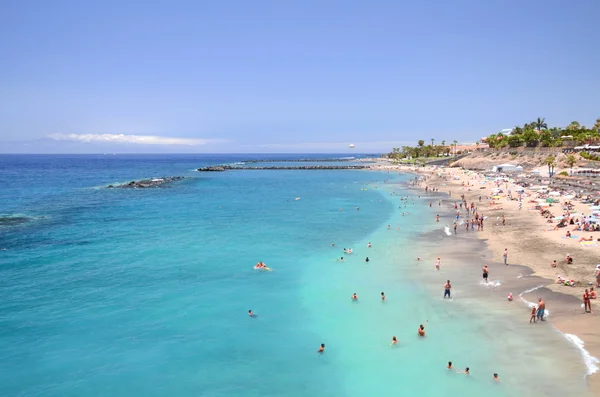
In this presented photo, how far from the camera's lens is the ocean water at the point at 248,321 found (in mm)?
15820

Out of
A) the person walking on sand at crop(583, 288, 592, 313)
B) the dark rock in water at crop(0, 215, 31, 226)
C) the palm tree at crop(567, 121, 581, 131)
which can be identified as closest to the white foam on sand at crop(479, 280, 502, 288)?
the person walking on sand at crop(583, 288, 592, 313)

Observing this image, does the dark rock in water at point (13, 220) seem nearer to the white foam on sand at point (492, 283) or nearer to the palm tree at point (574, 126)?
the white foam on sand at point (492, 283)

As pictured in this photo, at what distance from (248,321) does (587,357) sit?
15.0m

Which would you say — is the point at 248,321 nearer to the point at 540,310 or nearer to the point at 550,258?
the point at 540,310

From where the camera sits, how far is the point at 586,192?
52562mm

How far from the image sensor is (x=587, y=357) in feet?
52.8

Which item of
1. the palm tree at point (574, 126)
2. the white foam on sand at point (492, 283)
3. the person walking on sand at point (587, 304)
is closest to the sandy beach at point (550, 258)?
the person walking on sand at point (587, 304)

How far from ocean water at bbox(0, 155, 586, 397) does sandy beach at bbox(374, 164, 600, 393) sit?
1281mm

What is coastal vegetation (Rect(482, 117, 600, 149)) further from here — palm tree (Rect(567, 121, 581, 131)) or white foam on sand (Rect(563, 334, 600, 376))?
white foam on sand (Rect(563, 334, 600, 376))

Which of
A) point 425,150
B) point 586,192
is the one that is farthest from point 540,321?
point 425,150

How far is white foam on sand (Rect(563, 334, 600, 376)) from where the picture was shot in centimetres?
1526

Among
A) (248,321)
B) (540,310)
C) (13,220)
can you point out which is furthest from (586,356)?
(13,220)

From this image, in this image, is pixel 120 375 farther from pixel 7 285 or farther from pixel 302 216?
pixel 302 216

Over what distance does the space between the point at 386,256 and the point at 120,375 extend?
21714 millimetres
